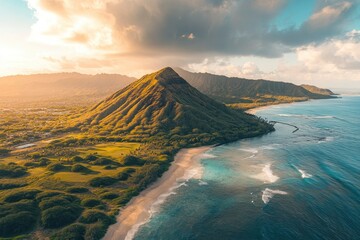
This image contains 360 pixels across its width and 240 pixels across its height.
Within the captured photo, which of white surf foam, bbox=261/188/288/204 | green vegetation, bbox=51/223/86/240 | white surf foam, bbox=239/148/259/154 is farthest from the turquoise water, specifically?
green vegetation, bbox=51/223/86/240

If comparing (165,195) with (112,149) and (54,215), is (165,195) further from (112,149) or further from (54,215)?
(112,149)

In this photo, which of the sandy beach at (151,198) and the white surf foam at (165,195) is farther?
the sandy beach at (151,198)

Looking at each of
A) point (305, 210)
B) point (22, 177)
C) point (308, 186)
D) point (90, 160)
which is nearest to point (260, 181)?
point (308, 186)

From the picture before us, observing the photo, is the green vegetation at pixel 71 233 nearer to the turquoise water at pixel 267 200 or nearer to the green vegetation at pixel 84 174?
the green vegetation at pixel 84 174

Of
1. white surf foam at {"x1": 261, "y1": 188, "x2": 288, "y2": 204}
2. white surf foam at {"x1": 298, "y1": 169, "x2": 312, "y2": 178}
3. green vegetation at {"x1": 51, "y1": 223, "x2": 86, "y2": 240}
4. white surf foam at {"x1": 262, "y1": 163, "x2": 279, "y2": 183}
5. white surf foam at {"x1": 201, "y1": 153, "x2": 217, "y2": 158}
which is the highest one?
green vegetation at {"x1": 51, "y1": 223, "x2": 86, "y2": 240}

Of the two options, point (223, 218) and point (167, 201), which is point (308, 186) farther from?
point (167, 201)

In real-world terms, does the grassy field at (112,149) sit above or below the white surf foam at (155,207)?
below

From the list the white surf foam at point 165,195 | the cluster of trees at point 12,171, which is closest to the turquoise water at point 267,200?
the white surf foam at point 165,195

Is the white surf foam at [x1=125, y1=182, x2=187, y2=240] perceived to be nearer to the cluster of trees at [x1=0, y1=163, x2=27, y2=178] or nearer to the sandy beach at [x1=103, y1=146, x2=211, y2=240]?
the sandy beach at [x1=103, y1=146, x2=211, y2=240]
